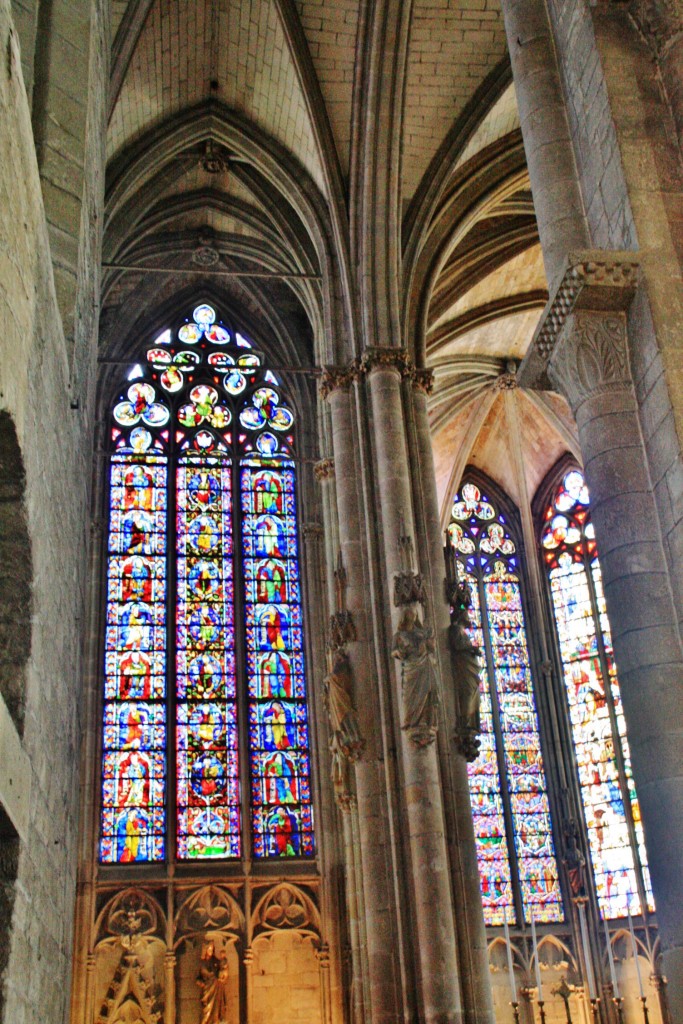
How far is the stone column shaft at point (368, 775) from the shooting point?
45.7 ft

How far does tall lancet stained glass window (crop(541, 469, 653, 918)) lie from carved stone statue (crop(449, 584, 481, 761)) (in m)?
7.34

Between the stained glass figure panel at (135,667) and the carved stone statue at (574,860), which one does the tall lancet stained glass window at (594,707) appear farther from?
the stained glass figure panel at (135,667)

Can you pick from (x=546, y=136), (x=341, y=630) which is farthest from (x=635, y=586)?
(x=341, y=630)

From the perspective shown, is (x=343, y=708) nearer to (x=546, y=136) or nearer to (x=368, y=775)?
(x=368, y=775)

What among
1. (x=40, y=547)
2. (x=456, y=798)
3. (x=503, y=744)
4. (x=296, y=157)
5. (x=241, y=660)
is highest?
(x=296, y=157)

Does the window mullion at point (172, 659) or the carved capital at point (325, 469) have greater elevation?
the carved capital at point (325, 469)

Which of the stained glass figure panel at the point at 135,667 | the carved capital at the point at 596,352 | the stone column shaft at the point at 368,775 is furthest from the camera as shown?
the stained glass figure panel at the point at 135,667

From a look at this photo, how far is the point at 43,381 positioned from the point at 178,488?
43.0ft

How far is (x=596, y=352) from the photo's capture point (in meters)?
7.53

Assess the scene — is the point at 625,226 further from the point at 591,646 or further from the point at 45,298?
the point at 591,646

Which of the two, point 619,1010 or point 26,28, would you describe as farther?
point 619,1010

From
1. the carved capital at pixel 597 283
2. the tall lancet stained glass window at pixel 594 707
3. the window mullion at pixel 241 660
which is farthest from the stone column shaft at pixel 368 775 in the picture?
the carved capital at pixel 597 283

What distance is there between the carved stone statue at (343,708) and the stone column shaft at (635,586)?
7906mm

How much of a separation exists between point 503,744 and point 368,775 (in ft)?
33.2
